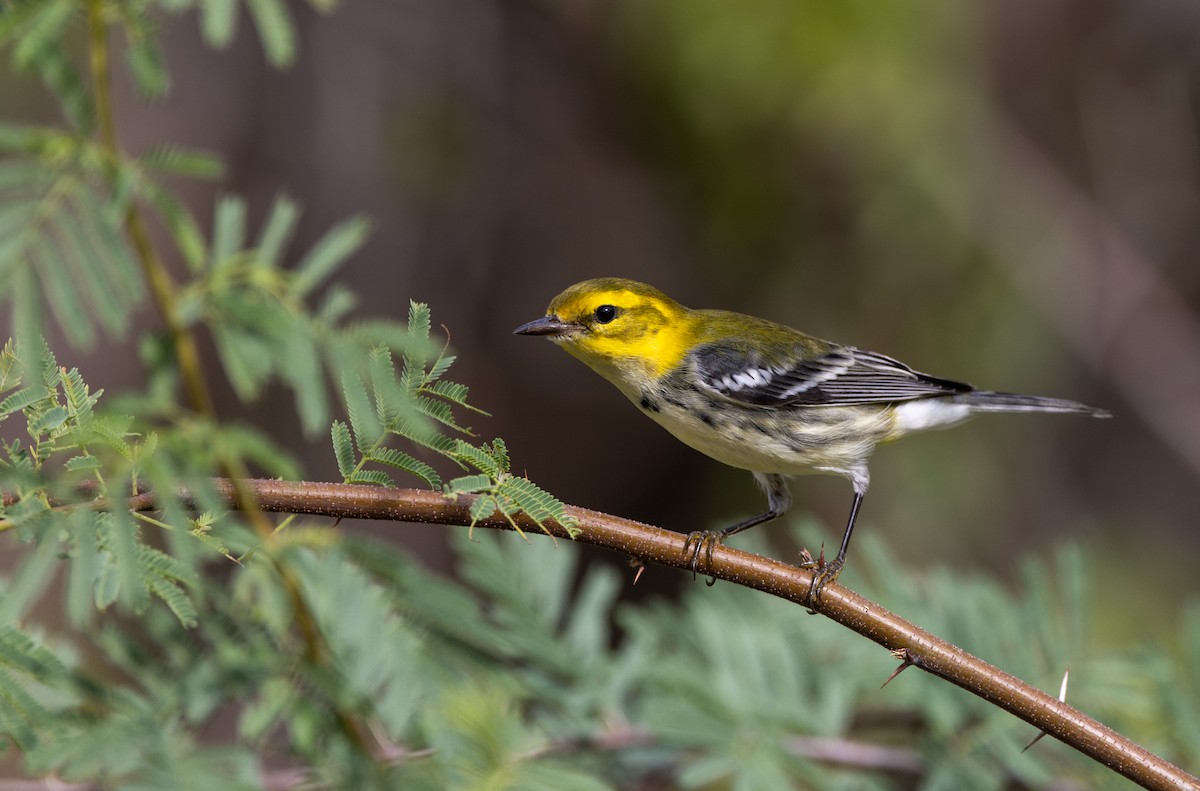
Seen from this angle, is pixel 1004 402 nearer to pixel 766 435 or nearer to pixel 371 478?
pixel 766 435

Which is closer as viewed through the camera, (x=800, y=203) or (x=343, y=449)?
(x=343, y=449)

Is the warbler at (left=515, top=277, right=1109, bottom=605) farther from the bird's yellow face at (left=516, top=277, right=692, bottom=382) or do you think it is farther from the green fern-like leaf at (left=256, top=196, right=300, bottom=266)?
the green fern-like leaf at (left=256, top=196, right=300, bottom=266)

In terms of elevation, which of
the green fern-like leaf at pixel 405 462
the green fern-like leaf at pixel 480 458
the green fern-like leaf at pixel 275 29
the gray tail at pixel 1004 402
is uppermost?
the gray tail at pixel 1004 402

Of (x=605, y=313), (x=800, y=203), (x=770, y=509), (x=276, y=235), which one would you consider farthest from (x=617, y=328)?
(x=800, y=203)

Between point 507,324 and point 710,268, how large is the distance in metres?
1.56

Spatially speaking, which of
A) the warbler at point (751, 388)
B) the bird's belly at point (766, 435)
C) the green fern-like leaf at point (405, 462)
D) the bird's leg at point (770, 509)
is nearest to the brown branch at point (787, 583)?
the green fern-like leaf at point (405, 462)

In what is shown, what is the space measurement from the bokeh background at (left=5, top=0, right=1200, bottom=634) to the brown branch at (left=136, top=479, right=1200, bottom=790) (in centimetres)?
293

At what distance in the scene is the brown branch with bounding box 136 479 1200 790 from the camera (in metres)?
1.51

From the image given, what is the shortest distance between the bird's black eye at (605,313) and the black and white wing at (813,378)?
30 cm

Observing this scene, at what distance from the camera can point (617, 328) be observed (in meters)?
3.04

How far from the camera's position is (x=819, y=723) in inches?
94.2

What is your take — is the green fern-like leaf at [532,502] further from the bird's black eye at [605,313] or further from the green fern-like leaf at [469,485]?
the bird's black eye at [605,313]

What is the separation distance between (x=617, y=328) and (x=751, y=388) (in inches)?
16.8

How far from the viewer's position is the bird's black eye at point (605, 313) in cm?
299
